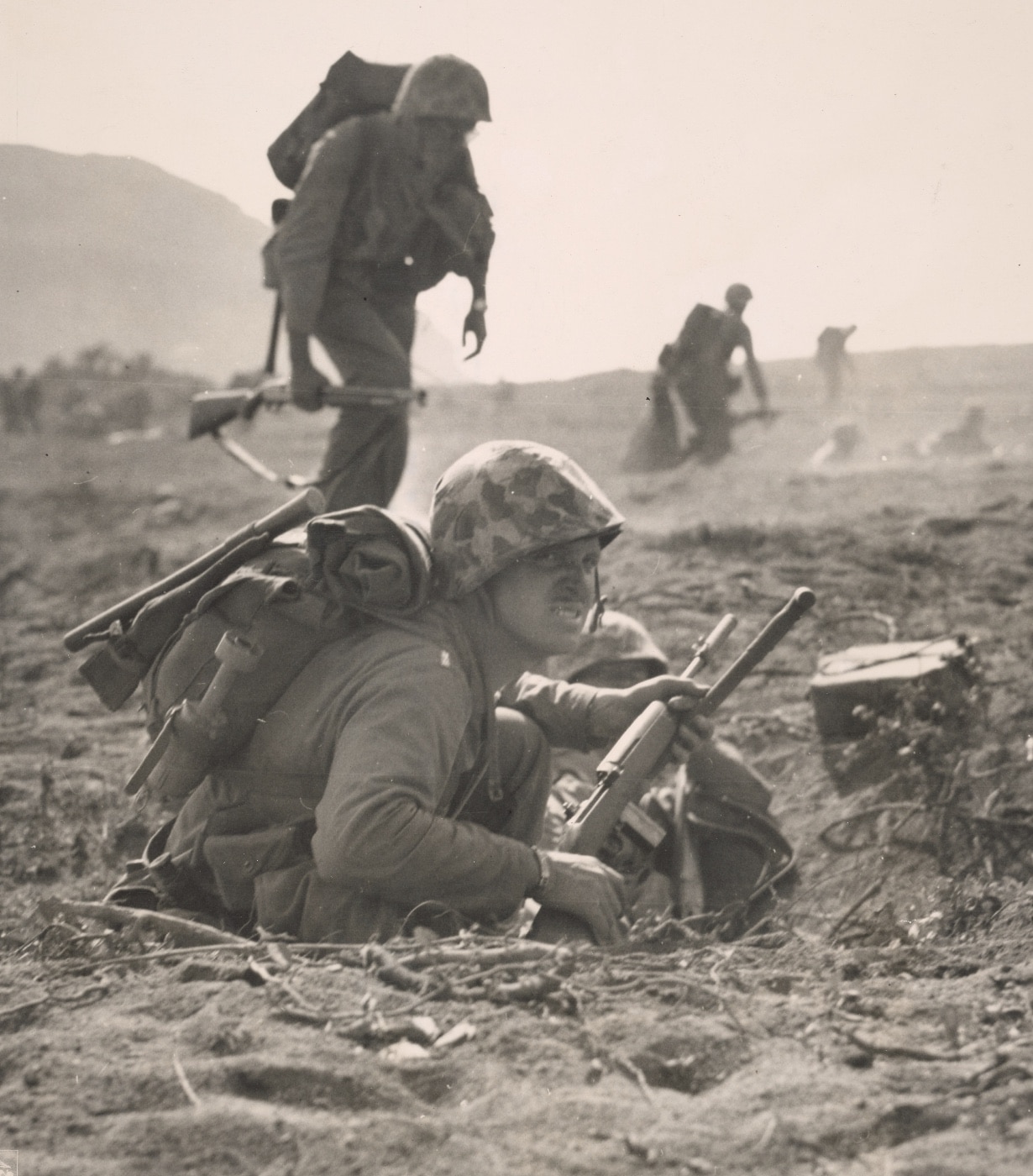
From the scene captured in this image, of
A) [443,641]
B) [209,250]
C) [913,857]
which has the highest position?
[209,250]

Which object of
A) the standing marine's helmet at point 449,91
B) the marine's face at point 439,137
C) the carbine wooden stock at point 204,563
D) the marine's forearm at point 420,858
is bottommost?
the marine's forearm at point 420,858

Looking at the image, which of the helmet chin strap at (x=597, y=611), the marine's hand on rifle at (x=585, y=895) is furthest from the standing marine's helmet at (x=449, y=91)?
the marine's hand on rifle at (x=585, y=895)

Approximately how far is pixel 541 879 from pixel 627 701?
900 millimetres

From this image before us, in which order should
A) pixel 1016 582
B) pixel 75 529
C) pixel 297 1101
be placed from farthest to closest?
pixel 75 529 < pixel 1016 582 < pixel 297 1101

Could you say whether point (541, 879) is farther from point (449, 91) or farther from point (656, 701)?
point (449, 91)

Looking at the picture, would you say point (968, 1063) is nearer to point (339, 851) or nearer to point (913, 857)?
point (339, 851)

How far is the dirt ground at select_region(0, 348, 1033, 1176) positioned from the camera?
2.31m

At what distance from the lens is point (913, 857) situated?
4703mm

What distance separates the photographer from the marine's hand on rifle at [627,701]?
163 inches

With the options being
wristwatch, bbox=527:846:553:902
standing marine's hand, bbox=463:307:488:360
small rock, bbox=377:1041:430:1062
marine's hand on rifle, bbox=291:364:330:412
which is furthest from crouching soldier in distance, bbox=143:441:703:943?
marine's hand on rifle, bbox=291:364:330:412

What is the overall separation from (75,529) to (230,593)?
32.3ft

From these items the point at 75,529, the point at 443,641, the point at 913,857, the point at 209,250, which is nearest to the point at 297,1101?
the point at 443,641

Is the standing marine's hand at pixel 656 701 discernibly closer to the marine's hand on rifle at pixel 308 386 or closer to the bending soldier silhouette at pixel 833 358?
the marine's hand on rifle at pixel 308 386

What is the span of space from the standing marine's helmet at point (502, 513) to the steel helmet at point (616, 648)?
4.60 ft
